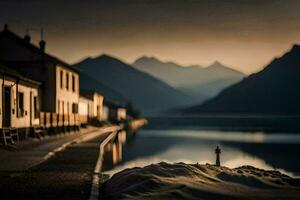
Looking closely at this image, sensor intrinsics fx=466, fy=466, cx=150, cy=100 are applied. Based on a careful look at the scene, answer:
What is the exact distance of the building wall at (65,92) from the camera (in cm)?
4303

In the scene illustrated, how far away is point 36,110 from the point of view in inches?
1389

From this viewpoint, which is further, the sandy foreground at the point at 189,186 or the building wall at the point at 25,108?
the building wall at the point at 25,108

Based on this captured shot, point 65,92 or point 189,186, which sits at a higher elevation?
point 65,92

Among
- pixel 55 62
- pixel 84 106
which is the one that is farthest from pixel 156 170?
pixel 84 106

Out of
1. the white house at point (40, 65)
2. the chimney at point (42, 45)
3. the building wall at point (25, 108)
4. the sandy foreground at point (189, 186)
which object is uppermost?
the chimney at point (42, 45)

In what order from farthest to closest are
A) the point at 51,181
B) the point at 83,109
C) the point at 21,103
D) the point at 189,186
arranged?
the point at 83,109, the point at 21,103, the point at 51,181, the point at 189,186

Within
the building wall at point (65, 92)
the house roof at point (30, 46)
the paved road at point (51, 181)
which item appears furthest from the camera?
the building wall at point (65, 92)

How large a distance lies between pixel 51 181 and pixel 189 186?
13.8ft

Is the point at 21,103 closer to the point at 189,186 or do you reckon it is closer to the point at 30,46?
the point at 30,46

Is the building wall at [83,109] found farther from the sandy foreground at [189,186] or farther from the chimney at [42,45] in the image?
the sandy foreground at [189,186]

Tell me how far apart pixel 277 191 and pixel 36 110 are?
24.8 metres

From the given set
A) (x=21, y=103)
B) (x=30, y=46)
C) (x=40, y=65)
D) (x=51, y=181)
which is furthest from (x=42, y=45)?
(x=51, y=181)

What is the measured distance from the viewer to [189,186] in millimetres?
12633

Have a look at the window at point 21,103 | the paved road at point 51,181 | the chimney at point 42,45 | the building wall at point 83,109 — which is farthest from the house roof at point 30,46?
the paved road at point 51,181
